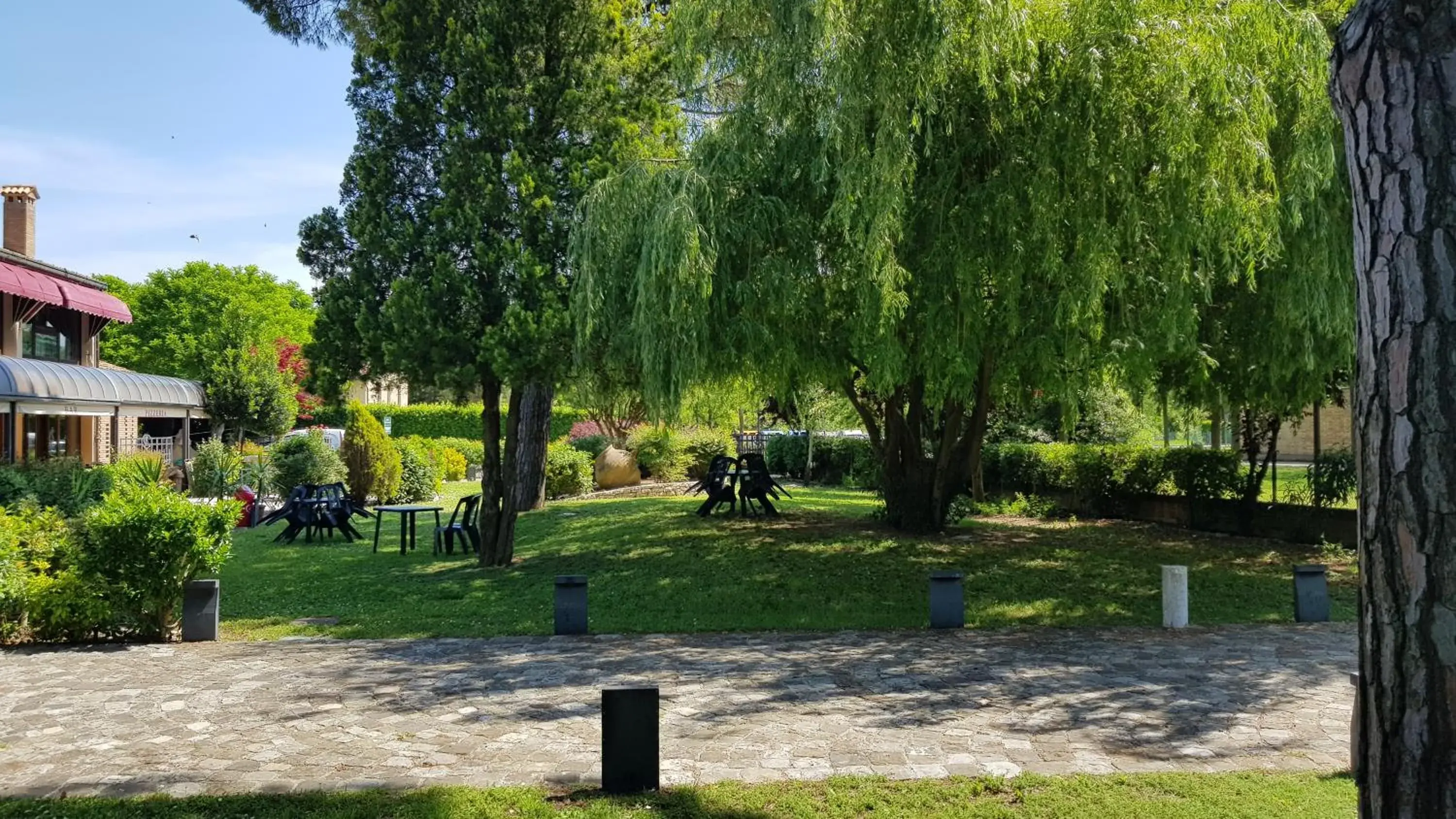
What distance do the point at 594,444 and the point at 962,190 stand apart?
2094 centimetres

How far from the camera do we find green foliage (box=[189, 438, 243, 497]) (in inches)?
848

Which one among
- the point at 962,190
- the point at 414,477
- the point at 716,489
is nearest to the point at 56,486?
the point at 716,489

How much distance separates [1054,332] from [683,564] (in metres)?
5.94

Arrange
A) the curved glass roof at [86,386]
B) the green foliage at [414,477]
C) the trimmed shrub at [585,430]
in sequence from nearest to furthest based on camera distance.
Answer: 1. the curved glass roof at [86,386]
2. the green foliage at [414,477]
3. the trimmed shrub at [585,430]

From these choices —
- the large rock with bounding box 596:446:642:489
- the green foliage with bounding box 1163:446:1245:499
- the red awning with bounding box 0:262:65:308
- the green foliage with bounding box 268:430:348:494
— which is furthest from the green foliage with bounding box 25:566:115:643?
the red awning with bounding box 0:262:65:308

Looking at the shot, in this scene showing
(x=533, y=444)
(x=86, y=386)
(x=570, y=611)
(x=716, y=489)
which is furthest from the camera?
(x=86, y=386)

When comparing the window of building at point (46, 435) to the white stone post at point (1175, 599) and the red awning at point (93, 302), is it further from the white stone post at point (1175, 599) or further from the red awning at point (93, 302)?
the white stone post at point (1175, 599)

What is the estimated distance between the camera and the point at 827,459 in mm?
29188

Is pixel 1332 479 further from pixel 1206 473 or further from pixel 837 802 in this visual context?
pixel 837 802

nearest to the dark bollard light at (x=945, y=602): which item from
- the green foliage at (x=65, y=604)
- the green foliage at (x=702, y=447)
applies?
the green foliage at (x=65, y=604)

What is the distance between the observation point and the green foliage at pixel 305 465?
2236cm

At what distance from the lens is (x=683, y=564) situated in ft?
42.4

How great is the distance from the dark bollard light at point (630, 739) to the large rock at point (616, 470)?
69.3 ft

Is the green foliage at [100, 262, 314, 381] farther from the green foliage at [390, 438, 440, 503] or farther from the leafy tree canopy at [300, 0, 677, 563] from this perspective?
the leafy tree canopy at [300, 0, 677, 563]
